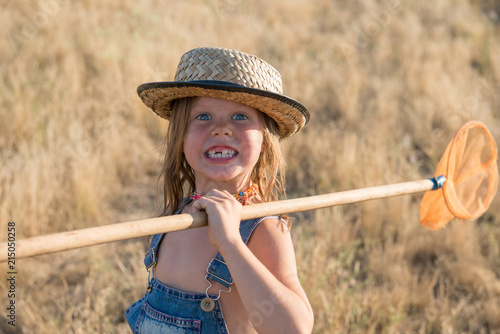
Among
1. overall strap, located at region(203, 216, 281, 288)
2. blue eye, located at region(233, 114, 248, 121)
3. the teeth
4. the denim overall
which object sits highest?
blue eye, located at region(233, 114, 248, 121)

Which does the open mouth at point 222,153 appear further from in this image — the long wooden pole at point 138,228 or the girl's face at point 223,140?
the long wooden pole at point 138,228

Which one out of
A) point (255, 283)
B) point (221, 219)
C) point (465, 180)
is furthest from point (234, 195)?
point (465, 180)

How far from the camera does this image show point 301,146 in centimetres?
532

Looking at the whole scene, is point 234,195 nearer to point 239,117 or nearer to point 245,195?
point 245,195

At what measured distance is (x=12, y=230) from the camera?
12.2 feet

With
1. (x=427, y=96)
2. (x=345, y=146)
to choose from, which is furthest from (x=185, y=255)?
(x=427, y=96)

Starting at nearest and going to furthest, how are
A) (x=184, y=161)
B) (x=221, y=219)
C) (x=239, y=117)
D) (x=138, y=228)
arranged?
(x=138, y=228) → (x=221, y=219) → (x=239, y=117) → (x=184, y=161)

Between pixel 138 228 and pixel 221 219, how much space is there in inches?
10.2

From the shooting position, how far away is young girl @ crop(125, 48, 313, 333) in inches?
58.2

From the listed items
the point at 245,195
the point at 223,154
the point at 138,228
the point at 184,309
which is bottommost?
the point at 184,309

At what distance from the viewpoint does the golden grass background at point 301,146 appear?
3.35 meters

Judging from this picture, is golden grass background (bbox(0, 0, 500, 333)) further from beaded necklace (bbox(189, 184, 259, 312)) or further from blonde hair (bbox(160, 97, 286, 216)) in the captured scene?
beaded necklace (bbox(189, 184, 259, 312))

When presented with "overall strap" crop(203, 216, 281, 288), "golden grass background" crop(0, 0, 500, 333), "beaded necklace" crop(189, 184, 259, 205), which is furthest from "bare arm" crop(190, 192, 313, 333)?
"golden grass background" crop(0, 0, 500, 333)

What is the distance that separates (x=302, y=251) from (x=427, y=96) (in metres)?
4.08
